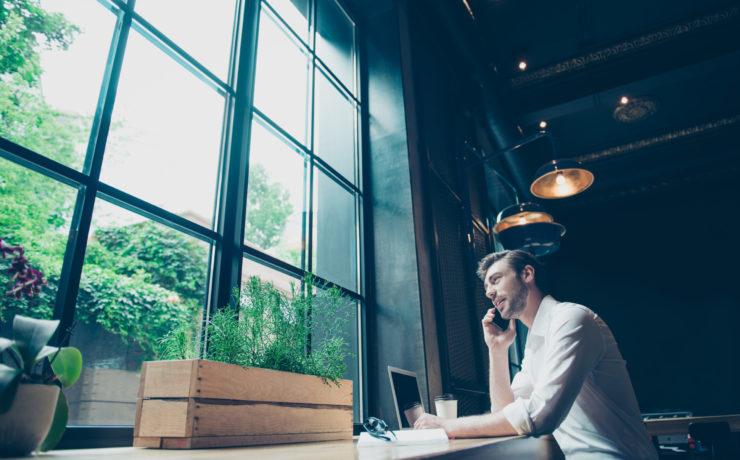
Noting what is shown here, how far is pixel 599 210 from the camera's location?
8047 millimetres

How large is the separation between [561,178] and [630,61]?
2.44 meters

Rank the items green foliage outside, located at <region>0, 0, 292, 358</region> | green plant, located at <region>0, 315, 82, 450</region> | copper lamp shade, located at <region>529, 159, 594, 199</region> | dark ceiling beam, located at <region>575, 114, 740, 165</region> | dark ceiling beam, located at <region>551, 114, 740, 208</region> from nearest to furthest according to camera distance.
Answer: green plant, located at <region>0, 315, 82, 450</region>, green foliage outside, located at <region>0, 0, 292, 358</region>, copper lamp shade, located at <region>529, 159, 594, 199</region>, dark ceiling beam, located at <region>575, 114, 740, 165</region>, dark ceiling beam, located at <region>551, 114, 740, 208</region>

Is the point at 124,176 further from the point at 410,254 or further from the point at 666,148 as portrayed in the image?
the point at 666,148

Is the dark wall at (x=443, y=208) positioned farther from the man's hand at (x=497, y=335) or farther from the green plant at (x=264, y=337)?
the green plant at (x=264, y=337)

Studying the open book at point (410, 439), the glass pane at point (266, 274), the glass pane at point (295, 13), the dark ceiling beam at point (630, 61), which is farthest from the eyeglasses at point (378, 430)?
the dark ceiling beam at point (630, 61)

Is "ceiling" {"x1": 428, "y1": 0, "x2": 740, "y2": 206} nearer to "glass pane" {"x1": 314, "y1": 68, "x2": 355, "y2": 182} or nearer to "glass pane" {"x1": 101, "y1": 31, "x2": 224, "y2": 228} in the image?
"glass pane" {"x1": 314, "y1": 68, "x2": 355, "y2": 182}

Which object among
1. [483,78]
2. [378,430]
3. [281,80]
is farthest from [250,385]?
[483,78]

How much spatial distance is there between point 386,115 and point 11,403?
Answer: 2.96m

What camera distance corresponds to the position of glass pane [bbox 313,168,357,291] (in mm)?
2719

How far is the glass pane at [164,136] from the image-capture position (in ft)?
5.60

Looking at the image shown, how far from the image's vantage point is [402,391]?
1914 mm

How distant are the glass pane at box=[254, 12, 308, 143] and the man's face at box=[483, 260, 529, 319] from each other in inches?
53.9

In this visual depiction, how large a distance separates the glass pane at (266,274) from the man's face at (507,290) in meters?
0.89

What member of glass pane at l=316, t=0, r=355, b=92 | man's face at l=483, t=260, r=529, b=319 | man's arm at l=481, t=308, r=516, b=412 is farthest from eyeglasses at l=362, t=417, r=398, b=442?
glass pane at l=316, t=0, r=355, b=92
